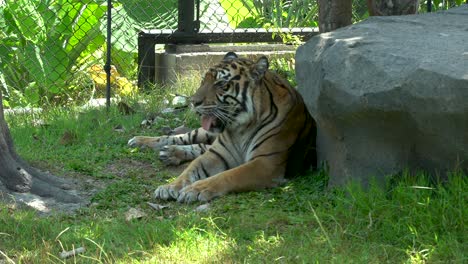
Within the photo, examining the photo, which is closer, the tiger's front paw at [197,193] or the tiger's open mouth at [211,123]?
the tiger's front paw at [197,193]

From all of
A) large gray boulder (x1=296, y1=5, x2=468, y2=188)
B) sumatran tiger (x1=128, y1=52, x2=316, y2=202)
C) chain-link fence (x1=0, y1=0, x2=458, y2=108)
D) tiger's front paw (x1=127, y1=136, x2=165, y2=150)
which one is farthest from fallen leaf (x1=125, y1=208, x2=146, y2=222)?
chain-link fence (x1=0, y1=0, x2=458, y2=108)

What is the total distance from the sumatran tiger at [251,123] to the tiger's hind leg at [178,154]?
294 mm

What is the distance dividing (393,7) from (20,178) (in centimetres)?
325

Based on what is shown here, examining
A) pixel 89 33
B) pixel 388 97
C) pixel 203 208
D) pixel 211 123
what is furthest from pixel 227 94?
→ pixel 89 33

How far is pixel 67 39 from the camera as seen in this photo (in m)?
11.4

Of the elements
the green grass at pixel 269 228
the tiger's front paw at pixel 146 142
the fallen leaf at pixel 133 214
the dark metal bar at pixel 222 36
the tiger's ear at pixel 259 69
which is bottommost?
the tiger's front paw at pixel 146 142

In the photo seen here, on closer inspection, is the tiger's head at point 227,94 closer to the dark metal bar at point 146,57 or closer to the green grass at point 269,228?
the green grass at point 269,228

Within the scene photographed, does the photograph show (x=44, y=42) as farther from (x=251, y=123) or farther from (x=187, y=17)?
(x=251, y=123)

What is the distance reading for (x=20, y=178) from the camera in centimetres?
565

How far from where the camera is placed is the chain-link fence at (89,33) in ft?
35.1

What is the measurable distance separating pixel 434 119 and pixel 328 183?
120cm

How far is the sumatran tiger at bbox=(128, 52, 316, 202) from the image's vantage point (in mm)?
6438

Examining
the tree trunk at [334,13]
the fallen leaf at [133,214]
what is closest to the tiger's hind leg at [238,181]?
the fallen leaf at [133,214]

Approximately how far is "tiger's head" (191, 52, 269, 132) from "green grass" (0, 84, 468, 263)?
2.41ft
